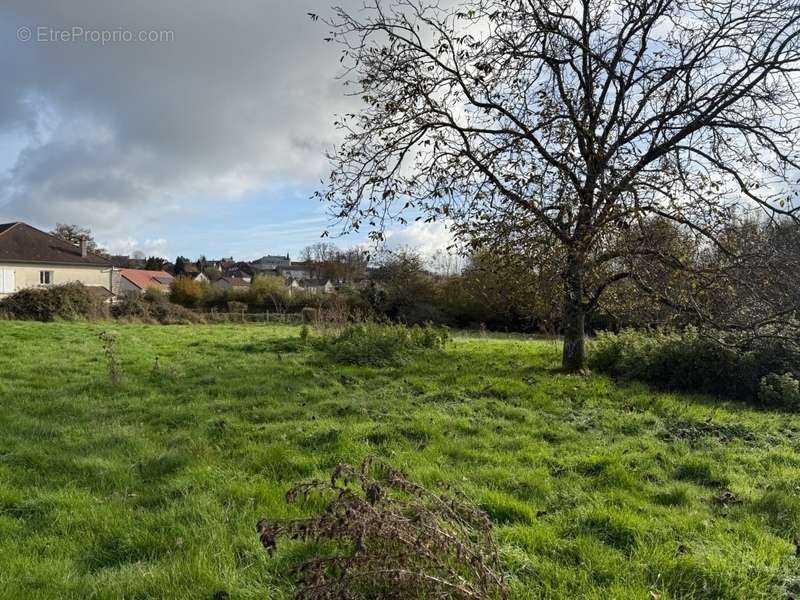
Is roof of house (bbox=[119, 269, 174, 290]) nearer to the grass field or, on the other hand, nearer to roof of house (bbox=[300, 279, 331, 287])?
roof of house (bbox=[300, 279, 331, 287])

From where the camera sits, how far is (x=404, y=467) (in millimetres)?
4777

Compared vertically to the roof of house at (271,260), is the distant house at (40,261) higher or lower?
lower

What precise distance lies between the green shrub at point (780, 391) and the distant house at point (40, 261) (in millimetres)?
39452

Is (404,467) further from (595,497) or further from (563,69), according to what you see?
(563,69)

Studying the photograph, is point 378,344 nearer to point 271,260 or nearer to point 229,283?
point 229,283

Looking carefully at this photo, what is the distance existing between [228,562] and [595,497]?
2994 millimetres

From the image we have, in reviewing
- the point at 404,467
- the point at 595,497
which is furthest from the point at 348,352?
the point at 595,497

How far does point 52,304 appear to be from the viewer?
76.4 feet

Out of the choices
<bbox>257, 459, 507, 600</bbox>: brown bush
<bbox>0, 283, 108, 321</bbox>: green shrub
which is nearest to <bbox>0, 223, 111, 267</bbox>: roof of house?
<bbox>0, 283, 108, 321</bbox>: green shrub

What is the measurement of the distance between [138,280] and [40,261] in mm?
19234

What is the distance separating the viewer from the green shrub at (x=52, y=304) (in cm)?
2291

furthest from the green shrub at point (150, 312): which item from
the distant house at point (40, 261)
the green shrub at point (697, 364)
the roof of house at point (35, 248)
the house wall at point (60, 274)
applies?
the green shrub at point (697, 364)

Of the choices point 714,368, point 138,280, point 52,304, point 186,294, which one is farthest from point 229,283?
point 714,368

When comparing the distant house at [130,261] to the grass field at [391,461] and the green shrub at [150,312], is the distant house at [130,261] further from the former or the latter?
the grass field at [391,461]
